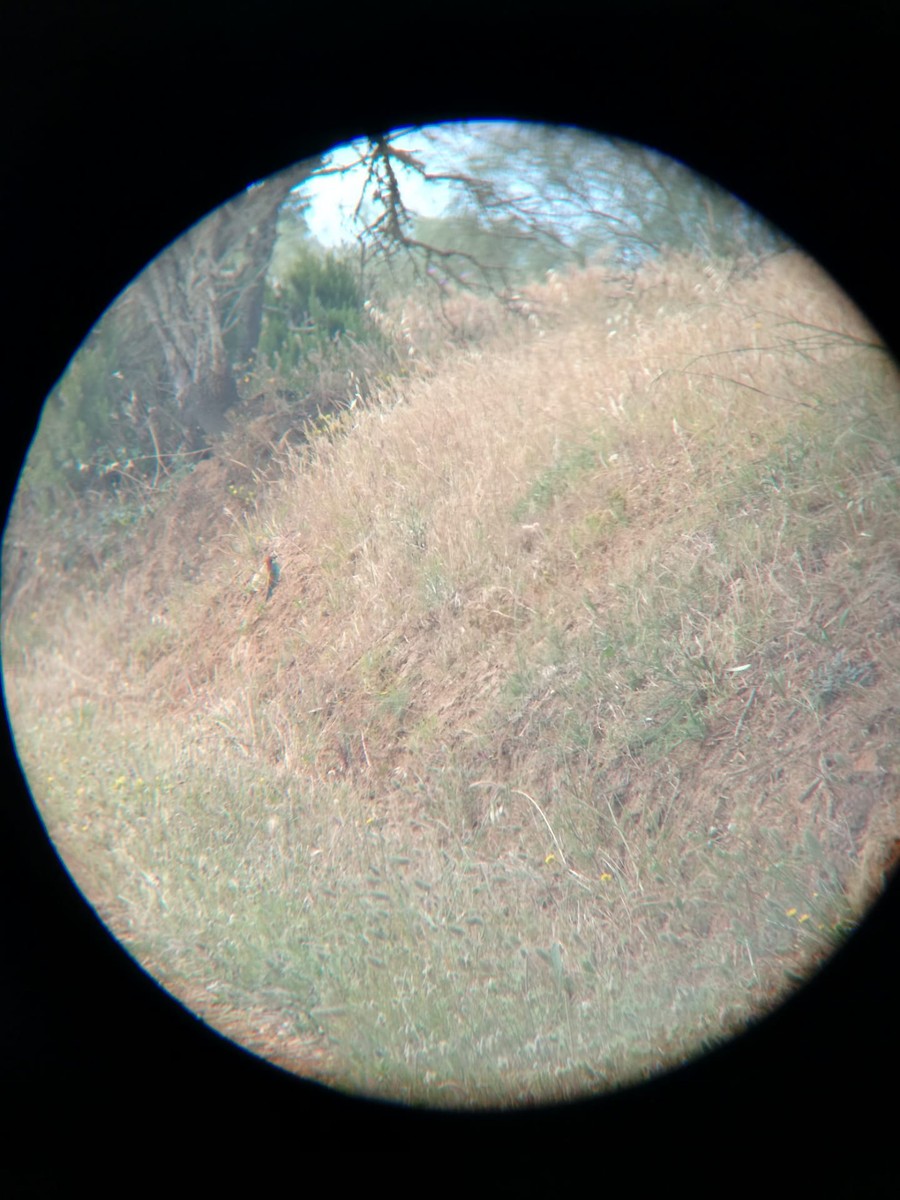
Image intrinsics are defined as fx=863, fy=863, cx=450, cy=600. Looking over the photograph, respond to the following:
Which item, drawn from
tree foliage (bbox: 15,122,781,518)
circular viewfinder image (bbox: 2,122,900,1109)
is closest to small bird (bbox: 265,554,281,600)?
circular viewfinder image (bbox: 2,122,900,1109)

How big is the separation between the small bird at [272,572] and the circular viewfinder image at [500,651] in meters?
0.04

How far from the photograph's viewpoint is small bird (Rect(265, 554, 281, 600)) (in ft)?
24.5

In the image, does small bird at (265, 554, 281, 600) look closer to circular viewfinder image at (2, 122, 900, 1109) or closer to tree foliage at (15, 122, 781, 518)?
circular viewfinder image at (2, 122, 900, 1109)

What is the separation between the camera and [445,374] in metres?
8.53

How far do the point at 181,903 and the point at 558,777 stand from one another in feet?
7.28

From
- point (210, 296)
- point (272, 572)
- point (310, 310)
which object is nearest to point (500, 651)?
point (272, 572)

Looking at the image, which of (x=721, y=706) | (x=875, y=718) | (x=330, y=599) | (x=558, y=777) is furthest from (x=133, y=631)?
(x=875, y=718)

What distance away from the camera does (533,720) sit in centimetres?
509

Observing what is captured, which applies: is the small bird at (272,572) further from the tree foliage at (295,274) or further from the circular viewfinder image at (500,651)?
the tree foliage at (295,274)

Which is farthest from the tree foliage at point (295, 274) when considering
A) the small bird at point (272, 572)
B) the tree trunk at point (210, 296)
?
the small bird at point (272, 572)

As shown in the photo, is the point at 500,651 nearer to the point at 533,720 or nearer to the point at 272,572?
the point at 533,720

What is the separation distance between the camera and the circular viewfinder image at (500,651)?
3.96m

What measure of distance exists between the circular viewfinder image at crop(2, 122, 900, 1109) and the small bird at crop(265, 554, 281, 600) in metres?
0.04

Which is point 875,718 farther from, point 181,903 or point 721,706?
point 181,903
